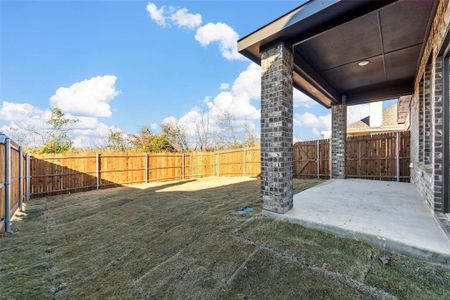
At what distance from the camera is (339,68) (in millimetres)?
5250

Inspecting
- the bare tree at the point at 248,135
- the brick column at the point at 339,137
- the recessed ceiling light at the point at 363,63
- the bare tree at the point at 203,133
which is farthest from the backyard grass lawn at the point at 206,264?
the bare tree at the point at 203,133

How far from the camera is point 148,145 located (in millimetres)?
17594

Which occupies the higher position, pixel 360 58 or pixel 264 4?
pixel 264 4

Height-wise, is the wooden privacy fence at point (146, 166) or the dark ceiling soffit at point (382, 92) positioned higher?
the dark ceiling soffit at point (382, 92)

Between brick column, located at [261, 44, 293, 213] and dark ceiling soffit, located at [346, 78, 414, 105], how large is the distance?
15.9 ft

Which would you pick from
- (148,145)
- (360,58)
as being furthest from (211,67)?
(360,58)

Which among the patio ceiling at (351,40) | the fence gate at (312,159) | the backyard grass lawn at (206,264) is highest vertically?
the patio ceiling at (351,40)

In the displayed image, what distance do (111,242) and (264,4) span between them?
244 inches

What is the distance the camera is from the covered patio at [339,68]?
273 centimetres

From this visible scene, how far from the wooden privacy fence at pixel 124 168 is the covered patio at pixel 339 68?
25.3ft

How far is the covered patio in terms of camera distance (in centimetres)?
273

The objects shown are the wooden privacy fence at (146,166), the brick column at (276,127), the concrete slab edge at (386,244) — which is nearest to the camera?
the concrete slab edge at (386,244)

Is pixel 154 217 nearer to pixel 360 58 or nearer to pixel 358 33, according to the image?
pixel 358 33

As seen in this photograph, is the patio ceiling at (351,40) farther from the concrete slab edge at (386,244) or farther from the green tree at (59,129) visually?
the green tree at (59,129)
